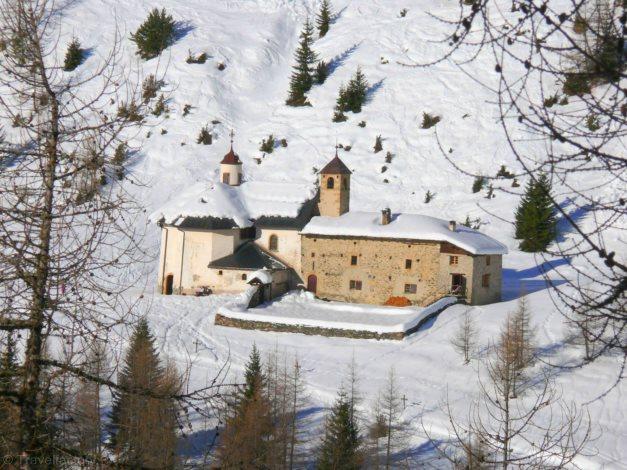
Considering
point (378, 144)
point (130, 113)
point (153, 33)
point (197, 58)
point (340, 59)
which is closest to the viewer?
point (130, 113)

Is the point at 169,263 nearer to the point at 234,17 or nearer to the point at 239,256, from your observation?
the point at 239,256

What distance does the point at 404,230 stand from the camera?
31.2m

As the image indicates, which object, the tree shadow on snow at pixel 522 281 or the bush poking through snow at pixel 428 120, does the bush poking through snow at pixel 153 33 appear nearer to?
the bush poking through snow at pixel 428 120

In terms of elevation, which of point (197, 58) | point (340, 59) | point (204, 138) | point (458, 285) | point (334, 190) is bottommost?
point (458, 285)

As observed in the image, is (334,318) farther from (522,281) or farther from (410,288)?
(522,281)

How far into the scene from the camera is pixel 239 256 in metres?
33.0

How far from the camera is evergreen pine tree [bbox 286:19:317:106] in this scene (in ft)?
183

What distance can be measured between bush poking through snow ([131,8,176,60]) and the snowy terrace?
34183 millimetres

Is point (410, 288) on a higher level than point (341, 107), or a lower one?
lower

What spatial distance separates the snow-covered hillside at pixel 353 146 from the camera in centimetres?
2330

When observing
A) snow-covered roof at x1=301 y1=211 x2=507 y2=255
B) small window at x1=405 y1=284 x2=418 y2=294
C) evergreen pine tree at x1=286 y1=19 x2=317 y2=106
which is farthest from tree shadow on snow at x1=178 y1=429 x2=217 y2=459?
evergreen pine tree at x1=286 y1=19 x2=317 y2=106

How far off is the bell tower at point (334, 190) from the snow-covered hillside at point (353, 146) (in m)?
7.07

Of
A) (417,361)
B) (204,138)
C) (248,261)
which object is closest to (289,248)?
(248,261)

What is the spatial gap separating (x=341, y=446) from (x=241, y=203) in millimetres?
19473
